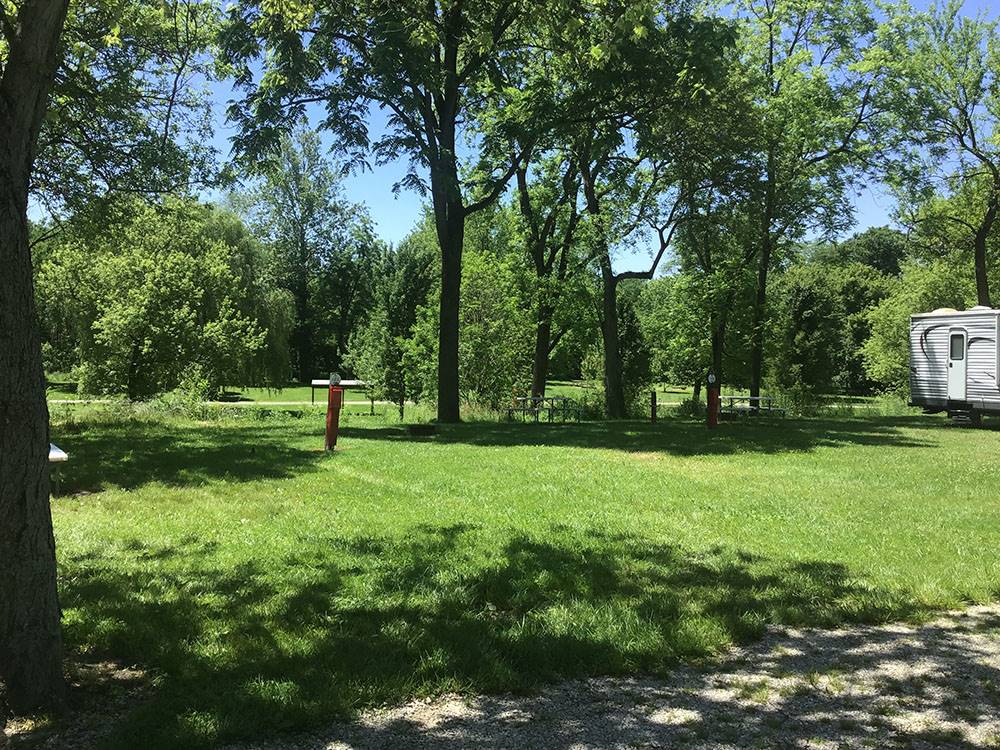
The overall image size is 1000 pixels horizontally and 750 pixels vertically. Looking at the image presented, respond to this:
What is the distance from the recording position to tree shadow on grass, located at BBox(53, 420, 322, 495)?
359 inches

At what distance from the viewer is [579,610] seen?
464 centimetres

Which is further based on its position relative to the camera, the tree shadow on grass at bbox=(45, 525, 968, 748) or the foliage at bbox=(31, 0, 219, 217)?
the foliage at bbox=(31, 0, 219, 217)

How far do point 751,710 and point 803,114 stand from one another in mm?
23411

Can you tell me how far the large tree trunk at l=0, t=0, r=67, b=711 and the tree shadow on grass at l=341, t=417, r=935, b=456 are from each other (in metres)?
10.4

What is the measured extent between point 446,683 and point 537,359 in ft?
78.5

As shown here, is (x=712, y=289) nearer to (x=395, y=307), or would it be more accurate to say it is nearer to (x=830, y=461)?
(x=395, y=307)

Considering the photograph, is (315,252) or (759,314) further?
(315,252)

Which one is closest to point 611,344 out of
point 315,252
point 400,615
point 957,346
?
point 957,346

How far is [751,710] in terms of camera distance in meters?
3.40

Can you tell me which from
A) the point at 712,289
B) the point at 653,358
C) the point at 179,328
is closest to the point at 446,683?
the point at 179,328

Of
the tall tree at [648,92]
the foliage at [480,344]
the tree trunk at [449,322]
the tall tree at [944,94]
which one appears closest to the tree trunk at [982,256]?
the tall tree at [944,94]

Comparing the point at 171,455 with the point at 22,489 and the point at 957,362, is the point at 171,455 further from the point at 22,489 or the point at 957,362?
the point at 957,362

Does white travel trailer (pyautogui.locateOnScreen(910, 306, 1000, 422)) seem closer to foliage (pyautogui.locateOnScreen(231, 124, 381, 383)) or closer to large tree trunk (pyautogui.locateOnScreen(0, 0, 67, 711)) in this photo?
large tree trunk (pyautogui.locateOnScreen(0, 0, 67, 711))

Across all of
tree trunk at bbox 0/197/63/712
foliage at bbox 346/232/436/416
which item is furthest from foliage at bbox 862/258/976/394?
tree trunk at bbox 0/197/63/712
